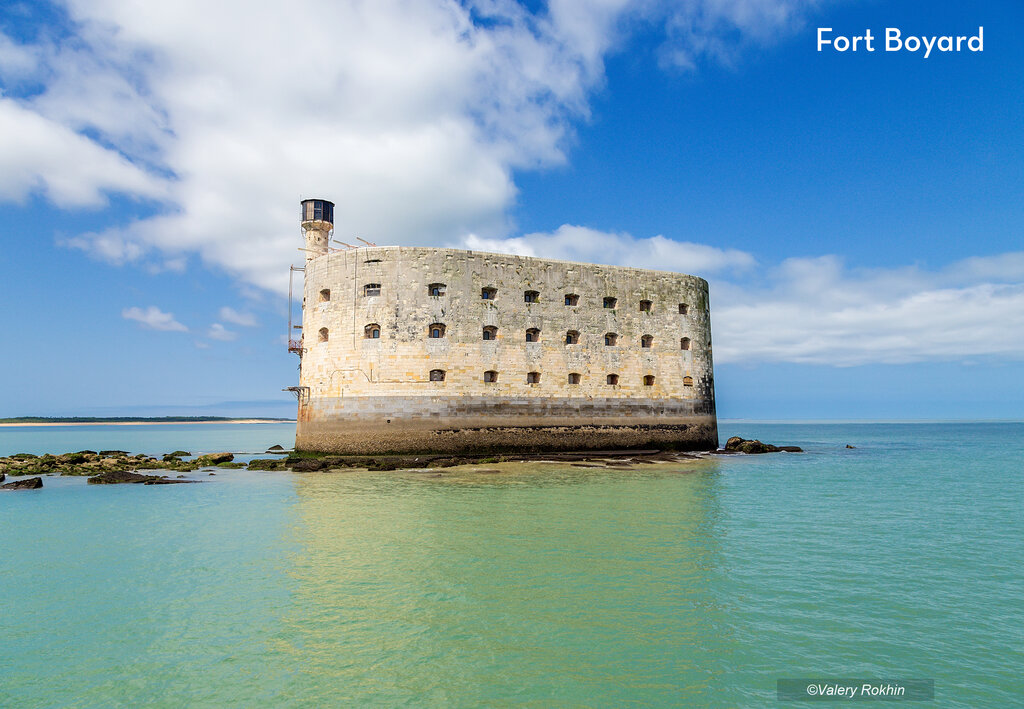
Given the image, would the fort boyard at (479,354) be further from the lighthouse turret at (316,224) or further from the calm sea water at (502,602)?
the calm sea water at (502,602)

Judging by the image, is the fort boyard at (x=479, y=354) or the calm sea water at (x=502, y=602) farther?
the fort boyard at (x=479, y=354)

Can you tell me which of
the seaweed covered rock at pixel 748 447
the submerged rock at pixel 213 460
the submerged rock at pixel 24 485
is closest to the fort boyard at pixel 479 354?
the seaweed covered rock at pixel 748 447

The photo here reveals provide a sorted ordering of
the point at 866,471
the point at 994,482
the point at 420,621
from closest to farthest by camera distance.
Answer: the point at 420,621 < the point at 994,482 < the point at 866,471

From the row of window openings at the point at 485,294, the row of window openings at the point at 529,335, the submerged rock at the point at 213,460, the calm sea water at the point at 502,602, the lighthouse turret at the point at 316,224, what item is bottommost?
the calm sea water at the point at 502,602

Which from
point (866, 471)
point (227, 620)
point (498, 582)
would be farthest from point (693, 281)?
point (227, 620)

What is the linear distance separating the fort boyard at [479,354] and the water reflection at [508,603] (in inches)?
403

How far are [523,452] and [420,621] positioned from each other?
725 inches

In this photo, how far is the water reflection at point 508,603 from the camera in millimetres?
5135

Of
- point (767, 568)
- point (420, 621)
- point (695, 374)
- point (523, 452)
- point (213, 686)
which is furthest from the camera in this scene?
point (695, 374)

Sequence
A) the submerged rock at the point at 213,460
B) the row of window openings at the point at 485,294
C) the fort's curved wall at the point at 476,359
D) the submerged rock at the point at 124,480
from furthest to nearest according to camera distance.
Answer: the submerged rock at the point at 213,460, the row of window openings at the point at 485,294, the fort's curved wall at the point at 476,359, the submerged rock at the point at 124,480

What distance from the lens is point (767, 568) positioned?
27.7 ft

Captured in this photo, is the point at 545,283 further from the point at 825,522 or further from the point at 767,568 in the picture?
the point at 767,568

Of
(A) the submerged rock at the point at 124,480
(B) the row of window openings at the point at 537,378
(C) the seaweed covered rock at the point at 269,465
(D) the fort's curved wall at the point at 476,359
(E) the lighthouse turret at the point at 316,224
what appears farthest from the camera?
(E) the lighthouse turret at the point at 316,224

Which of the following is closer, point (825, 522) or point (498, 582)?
point (498, 582)
